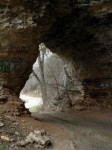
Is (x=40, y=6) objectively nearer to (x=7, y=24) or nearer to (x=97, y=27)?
(x=7, y=24)

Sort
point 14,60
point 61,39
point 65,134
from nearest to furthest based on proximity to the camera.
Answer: point 65,134 → point 14,60 → point 61,39

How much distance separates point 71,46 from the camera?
53.3 feet

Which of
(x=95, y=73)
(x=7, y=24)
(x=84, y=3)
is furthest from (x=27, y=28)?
(x=95, y=73)

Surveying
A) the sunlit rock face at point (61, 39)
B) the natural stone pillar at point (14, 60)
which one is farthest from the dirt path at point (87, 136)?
the sunlit rock face at point (61, 39)

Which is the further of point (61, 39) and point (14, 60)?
point (61, 39)

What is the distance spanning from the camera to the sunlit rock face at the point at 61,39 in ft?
36.9

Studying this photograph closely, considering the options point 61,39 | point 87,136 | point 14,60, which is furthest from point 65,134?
point 61,39

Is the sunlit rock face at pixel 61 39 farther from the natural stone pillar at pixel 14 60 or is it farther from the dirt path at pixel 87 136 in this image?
the dirt path at pixel 87 136

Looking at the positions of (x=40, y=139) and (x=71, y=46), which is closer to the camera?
(x=40, y=139)

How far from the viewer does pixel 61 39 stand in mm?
15750

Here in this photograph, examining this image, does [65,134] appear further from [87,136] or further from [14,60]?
[14,60]

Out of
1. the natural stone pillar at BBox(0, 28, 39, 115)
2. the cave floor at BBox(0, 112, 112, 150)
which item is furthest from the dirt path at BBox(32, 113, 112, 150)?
the natural stone pillar at BBox(0, 28, 39, 115)

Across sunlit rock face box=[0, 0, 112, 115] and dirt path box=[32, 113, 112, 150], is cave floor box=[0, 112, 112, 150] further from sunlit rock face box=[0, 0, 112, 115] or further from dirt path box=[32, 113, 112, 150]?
sunlit rock face box=[0, 0, 112, 115]

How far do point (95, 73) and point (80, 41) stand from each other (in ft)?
6.41
